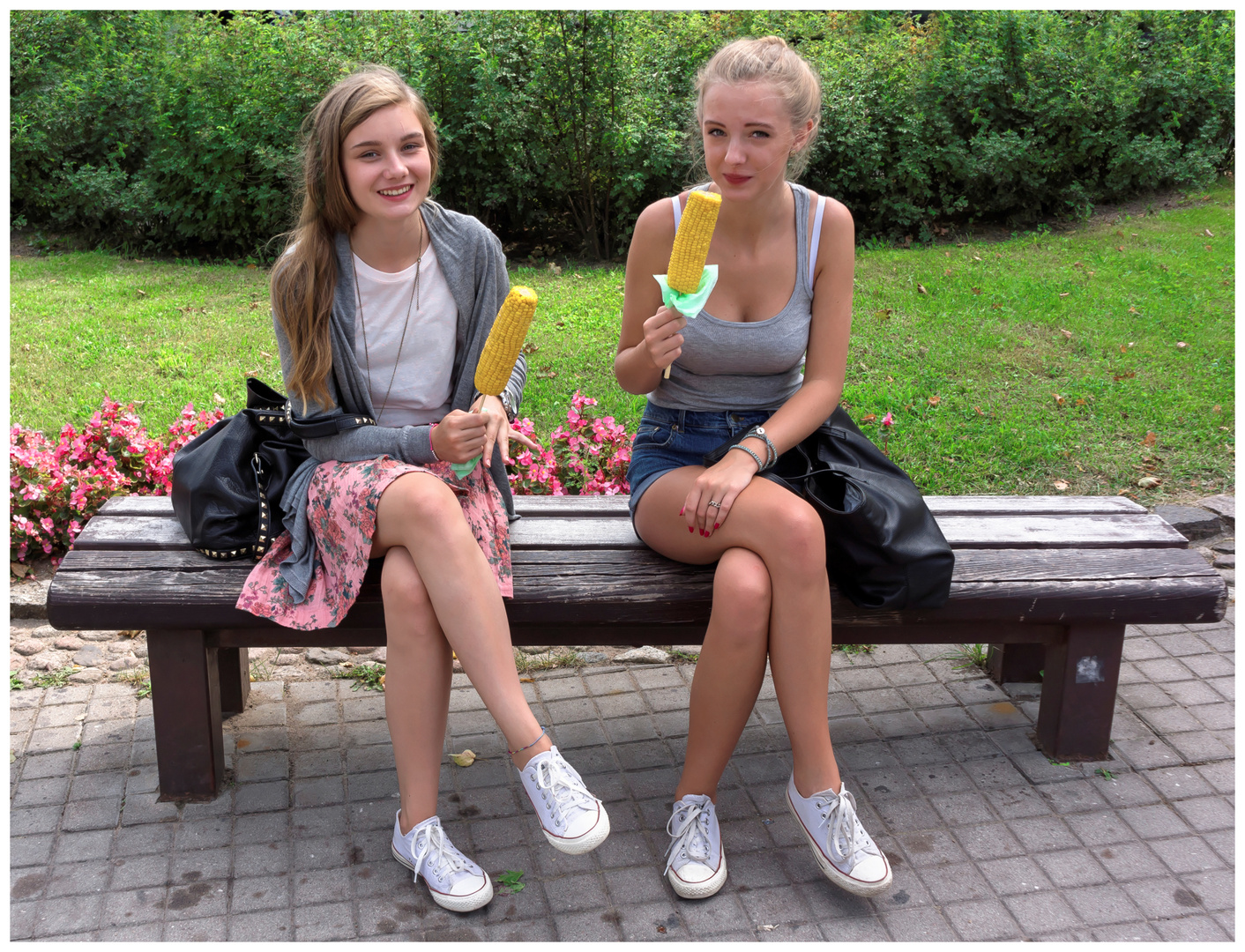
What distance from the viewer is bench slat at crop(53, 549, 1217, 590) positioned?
277 cm

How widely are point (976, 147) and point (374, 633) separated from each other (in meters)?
6.80

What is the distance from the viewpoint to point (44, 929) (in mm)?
2393

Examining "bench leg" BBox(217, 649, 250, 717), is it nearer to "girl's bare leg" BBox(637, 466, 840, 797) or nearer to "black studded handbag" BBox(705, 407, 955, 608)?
"girl's bare leg" BBox(637, 466, 840, 797)

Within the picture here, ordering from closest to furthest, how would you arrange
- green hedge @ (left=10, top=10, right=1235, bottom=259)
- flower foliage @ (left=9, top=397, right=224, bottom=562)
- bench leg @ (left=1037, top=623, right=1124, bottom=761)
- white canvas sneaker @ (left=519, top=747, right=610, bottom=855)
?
white canvas sneaker @ (left=519, top=747, right=610, bottom=855), bench leg @ (left=1037, top=623, right=1124, bottom=761), flower foliage @ (left=9, top=397, right=224, bottom=562), green hedge @ (left=10, top=10, right=1235, bottom=259)

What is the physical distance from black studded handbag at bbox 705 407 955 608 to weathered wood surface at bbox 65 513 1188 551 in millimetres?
327

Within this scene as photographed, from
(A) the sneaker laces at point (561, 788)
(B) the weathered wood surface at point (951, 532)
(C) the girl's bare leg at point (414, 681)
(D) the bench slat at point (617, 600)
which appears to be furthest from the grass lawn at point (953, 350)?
(A) the sneaker laces at point (561, 788)

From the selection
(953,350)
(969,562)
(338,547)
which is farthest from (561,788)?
(953,350)

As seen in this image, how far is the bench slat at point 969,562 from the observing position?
277cm

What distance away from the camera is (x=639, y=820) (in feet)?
9.24

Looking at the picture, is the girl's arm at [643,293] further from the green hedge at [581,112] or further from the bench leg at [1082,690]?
the green hedge at [581,112]

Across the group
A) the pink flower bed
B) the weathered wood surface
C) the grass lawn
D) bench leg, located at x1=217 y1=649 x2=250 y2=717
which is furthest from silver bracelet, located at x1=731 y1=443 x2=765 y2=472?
the grass lawn

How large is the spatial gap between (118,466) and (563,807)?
2753mm

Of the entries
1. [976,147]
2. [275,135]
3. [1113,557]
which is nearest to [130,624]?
[1113,557]

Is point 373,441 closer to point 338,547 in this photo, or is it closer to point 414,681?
point 338,547
